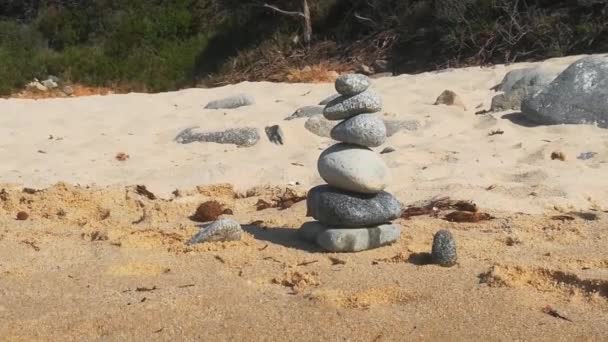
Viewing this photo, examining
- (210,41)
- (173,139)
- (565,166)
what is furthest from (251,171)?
(210,41)

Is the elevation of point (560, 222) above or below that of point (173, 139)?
above

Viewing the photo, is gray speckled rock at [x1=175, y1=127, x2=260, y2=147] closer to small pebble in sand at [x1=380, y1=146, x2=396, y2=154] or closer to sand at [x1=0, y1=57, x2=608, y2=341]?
sand at [x1=0, y1=57, x2=608, y2=341]

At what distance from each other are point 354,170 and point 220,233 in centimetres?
69

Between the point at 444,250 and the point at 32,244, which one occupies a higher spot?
the point at 444,250

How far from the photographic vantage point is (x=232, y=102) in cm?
822

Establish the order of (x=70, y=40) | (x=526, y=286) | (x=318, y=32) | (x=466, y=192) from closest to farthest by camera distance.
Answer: (x=526, y=286) < (x=466, y=192) < (x=318, y=32) < (x=70, y=40)

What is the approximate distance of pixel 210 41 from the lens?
52.0ft

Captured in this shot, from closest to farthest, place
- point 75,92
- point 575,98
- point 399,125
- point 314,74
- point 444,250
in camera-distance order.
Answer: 1. point 444,250
2. point 575,98
3. point 399,125
4. point 314,74
5. point 75,92

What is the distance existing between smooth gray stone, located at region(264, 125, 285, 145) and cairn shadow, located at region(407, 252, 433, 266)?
2815 millimetres

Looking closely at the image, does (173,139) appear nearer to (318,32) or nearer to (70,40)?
(318,32)

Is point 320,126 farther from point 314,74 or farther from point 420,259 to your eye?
point 314,74

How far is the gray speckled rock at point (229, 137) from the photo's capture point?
6855 mm

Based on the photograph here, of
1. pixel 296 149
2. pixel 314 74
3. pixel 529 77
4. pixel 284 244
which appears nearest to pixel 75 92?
pixel 314 74

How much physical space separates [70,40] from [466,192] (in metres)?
14.0
